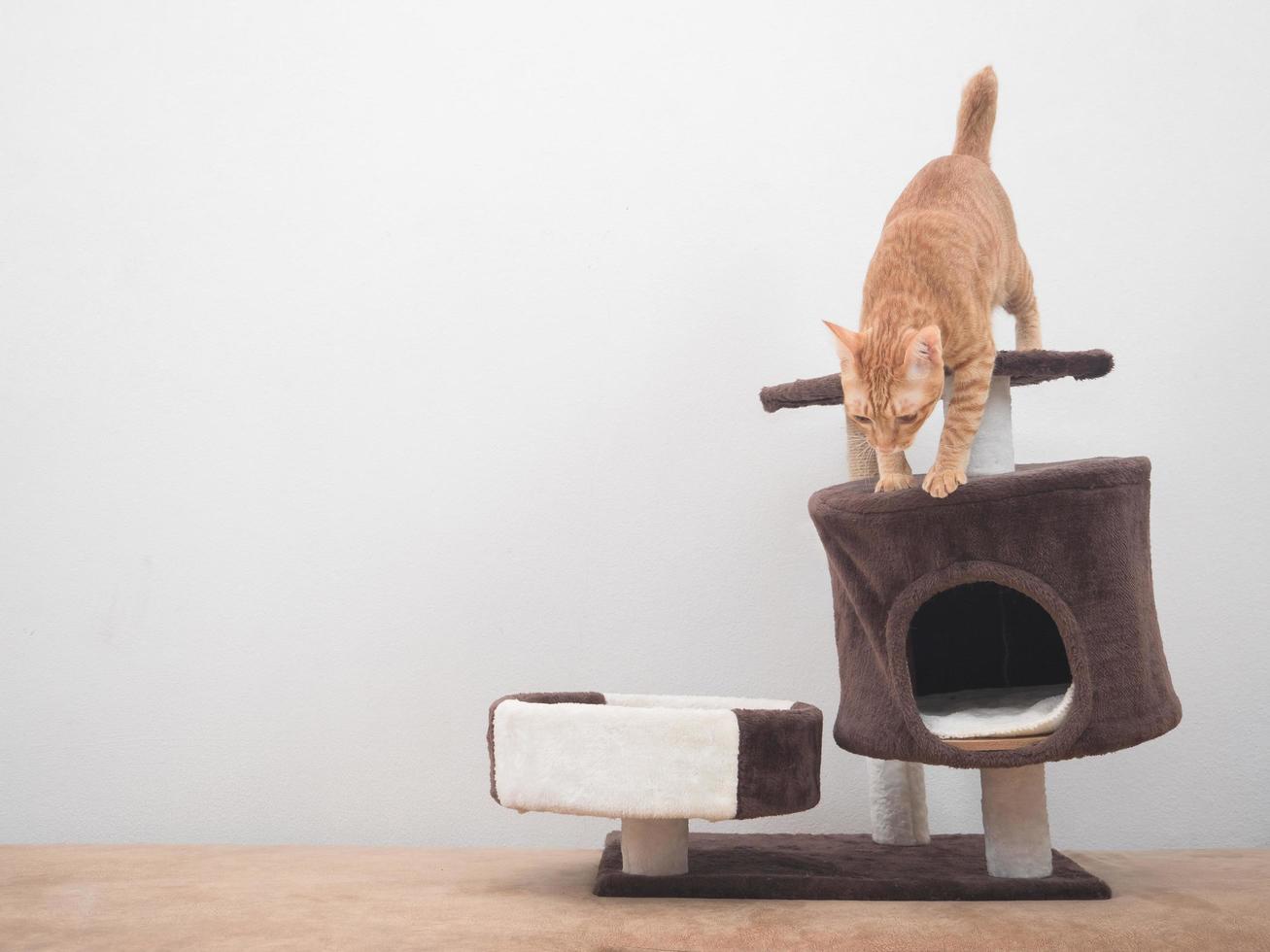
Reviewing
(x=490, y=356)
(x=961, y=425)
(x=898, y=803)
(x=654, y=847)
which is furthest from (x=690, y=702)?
(x=490, y=356)

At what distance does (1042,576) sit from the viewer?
4.39ft

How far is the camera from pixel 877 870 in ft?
4.85

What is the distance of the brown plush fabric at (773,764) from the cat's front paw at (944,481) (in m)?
0.34

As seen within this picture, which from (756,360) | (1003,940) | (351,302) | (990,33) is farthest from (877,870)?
(990,33)

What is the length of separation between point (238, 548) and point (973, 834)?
1.31 meters

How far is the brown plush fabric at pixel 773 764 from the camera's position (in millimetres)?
1354

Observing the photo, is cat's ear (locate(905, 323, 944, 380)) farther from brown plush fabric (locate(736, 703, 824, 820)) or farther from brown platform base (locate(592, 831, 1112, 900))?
brown platform base (locate(592, 831, 1112, 900))

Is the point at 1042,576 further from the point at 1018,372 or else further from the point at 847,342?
the point at 847,342

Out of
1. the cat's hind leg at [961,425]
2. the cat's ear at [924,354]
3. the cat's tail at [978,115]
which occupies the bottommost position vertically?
the cat's hind leg at [961,425]

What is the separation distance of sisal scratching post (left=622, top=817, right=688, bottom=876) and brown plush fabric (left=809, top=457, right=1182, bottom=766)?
10.9 inches

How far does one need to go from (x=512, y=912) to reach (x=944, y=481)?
0.73 meters

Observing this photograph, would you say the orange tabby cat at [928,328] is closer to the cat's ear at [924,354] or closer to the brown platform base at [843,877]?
the cat's ear at [924,354]

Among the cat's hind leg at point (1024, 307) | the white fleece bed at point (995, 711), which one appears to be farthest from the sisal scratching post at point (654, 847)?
the cat's hind leg at point (1024, 307)

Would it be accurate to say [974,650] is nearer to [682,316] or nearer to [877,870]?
[877,870]
